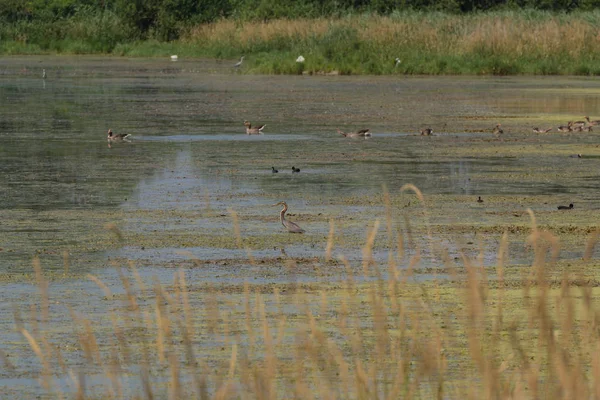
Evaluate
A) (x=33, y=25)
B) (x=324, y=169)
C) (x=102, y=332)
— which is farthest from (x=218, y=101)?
(x=33, y=25)

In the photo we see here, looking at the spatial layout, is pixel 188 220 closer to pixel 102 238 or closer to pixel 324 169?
pixel 102 238

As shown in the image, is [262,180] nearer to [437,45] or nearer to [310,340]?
[310,340]

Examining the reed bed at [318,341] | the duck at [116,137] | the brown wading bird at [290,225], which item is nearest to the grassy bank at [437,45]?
the duck at [116,137]

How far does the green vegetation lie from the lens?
4112 cm

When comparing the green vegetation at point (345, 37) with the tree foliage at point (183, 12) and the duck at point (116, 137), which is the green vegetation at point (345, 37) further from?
the duck at point (116, 137)

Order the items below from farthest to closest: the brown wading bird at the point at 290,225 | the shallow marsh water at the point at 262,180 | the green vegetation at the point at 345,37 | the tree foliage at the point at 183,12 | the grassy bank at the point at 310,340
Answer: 1. the tree foliage at the point at 183,12
2. the green vegetation at the point at 345,37
3. the brown wading bird at the point at 290,225
4. the shallow marsh water at the point at 262,180
5. the grassy bank at the point at 310,340

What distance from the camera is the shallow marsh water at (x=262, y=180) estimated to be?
10109 millimetres

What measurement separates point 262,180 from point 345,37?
95.7 ft

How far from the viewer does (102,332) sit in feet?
24.8

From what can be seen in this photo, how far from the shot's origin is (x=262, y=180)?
50.0 feet

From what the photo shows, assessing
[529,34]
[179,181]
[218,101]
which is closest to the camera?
[179,181]

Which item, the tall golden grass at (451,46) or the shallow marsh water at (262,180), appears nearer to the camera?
the shallow marsh water at (262,180)

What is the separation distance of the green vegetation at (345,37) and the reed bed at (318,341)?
3204 cm

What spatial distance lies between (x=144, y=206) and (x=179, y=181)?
2078 millimetres
